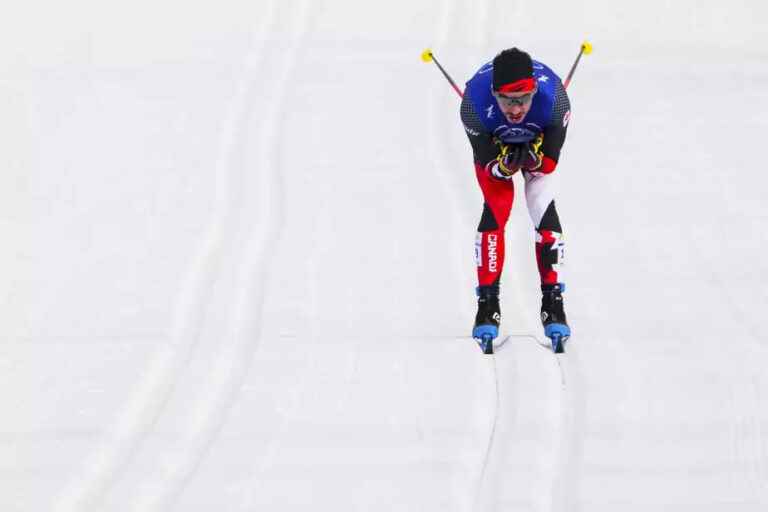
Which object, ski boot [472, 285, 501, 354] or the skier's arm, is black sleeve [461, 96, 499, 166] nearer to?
the skier's arm

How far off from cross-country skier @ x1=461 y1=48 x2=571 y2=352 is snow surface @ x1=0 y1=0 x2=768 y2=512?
272 mm

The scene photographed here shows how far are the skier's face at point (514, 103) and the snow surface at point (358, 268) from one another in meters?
1.28

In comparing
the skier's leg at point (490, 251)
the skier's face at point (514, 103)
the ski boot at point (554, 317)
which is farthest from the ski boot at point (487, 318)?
the skier's face at point (514, 103)

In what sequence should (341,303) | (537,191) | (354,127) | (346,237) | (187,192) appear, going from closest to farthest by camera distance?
(537,191)
(341,303)
(346,237)
(187,192)
(354,127)

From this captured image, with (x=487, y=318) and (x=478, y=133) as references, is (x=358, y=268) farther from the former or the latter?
(x=478, y=133)

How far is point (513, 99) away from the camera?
19.1 feet

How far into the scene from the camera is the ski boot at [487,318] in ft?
20.9

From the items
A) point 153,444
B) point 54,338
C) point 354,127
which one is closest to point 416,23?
point 354,127

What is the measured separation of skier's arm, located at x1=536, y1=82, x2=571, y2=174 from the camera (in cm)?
614

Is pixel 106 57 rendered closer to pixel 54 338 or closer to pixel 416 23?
pixel 416 23

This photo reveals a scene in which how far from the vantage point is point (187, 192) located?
27.9 ft

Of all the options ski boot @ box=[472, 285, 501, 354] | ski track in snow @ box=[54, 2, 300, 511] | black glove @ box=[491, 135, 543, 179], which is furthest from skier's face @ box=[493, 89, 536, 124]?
ski track in snow @ box=[54, 2, 300, 511]

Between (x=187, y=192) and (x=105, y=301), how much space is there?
1.66m

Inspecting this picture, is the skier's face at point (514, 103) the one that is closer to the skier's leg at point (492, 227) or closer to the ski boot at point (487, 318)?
the skier's leg at point (492, 227)
